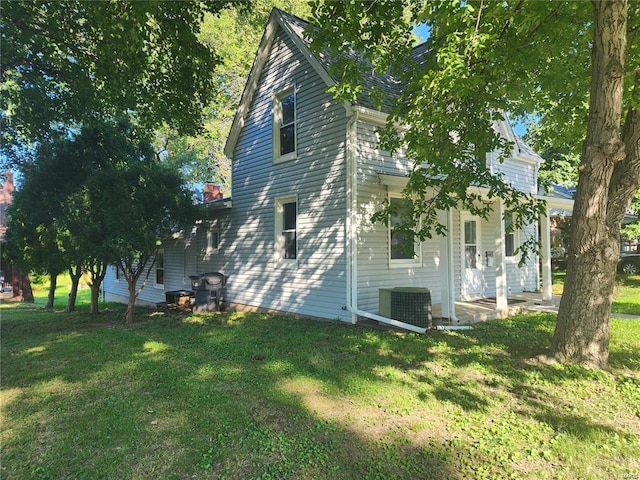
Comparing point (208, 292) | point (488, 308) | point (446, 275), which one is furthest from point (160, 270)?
point (488, 308)

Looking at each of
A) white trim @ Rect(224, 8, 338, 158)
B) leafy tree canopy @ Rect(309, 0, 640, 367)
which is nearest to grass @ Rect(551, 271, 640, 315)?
leafy tree canopy @ Rect(309, 0, 640, 367)

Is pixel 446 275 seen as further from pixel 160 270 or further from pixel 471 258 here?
pixel 160 270

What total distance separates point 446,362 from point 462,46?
14.0 feet

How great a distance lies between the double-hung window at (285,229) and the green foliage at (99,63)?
3067 mm

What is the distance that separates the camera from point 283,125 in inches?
389

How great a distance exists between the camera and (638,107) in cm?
491

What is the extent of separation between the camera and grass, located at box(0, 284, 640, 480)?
2832mm

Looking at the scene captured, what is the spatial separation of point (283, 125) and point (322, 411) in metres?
7.85

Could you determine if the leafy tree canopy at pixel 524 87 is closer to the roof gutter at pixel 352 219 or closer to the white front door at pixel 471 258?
the roof gutter at pixel 352 219

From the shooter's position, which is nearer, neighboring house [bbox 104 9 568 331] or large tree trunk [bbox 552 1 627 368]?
large tree trunk [bbox 552 1 627 368]

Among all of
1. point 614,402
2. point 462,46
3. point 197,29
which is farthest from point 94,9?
point 614,402

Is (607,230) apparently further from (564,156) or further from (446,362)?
(564,156)

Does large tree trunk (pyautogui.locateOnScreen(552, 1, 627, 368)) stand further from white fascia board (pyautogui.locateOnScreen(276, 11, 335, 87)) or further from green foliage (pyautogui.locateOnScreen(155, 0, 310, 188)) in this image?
green foliage (pyautogui.locateOnScreen(155, 0, 310, 188))

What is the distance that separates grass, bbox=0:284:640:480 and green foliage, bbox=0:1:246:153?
17.0 ft
